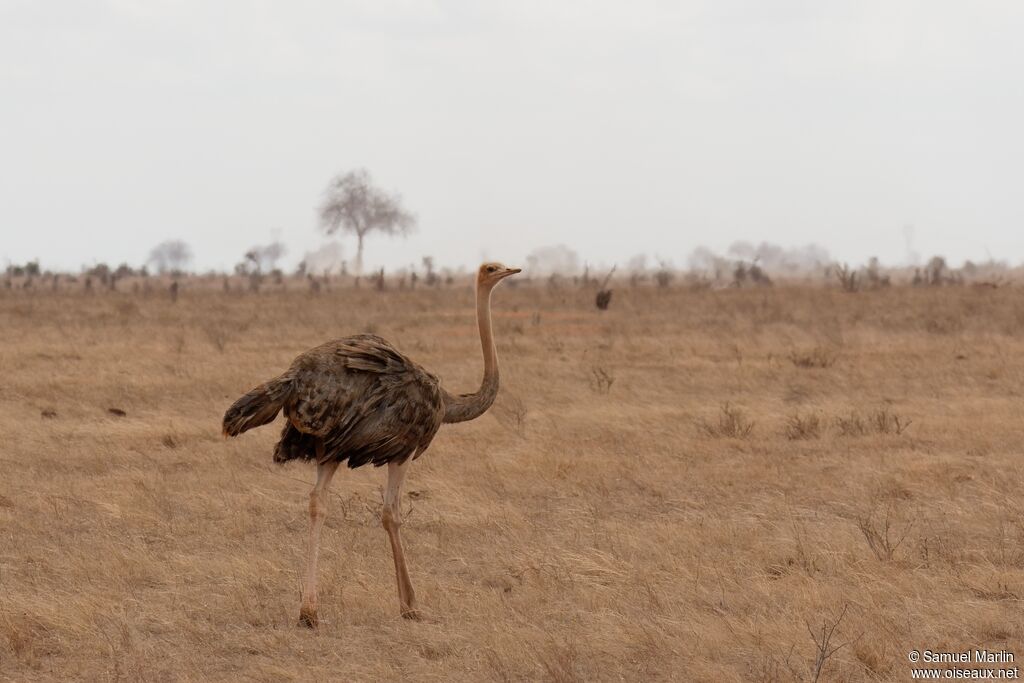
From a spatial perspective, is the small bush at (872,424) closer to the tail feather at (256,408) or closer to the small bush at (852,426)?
the small bush at (852,426)

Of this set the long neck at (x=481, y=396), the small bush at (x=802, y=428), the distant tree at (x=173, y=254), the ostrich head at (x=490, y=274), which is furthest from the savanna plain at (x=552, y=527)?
the distant tree at (x=173, y=254)

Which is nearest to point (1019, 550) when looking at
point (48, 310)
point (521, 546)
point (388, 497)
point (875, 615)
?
point (875, 615)

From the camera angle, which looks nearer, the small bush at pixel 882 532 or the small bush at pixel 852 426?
the small bush at pixel 882 532

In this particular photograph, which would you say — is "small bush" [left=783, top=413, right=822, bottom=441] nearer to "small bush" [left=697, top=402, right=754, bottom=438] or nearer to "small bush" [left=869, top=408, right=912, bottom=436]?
"small bush" [left=697, top=402, right=754, bottom=438]

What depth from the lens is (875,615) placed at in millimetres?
6297

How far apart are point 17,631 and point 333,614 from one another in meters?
1.47

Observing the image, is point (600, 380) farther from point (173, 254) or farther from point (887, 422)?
point (173, 254)

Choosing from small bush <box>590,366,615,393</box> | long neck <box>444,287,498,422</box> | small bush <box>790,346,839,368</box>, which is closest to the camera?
long neck <box>444,287,498,422</box>

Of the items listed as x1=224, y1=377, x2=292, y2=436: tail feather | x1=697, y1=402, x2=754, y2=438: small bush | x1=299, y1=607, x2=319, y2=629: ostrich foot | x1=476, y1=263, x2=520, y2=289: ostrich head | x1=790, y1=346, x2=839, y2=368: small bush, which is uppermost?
x1=476, y1=263, x2=520, y2=289: ostrich head

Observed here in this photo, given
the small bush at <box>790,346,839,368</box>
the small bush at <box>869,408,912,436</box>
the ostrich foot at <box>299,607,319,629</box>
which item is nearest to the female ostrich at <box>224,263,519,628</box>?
the ostrich foot at <box>299,607,319,629</box>

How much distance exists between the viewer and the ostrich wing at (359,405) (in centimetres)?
624

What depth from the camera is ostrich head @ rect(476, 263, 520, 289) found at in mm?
7422

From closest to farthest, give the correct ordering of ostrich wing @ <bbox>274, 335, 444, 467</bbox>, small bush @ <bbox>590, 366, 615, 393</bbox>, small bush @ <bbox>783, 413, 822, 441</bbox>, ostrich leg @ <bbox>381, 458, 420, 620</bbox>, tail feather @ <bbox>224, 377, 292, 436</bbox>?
tail feather @ <bbox>224, 377, 292, 436</bbox>, ostrich wing @ <bbox>274, 335, 444, 467</bbox>, ostrich leg @ <bbox>381, 458, 420, 620</bbox>, small bush @ <bbox>783, 413, 822, 441</bbox>, small bush @ <bbox>590, 366, 615, 393</bbox>

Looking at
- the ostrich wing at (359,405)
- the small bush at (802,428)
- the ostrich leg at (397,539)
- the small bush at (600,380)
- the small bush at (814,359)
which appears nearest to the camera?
the ostrich wing at (359,405)
